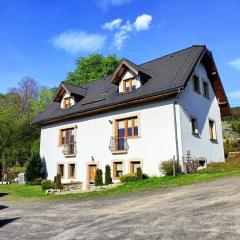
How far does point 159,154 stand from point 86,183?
7.42 m

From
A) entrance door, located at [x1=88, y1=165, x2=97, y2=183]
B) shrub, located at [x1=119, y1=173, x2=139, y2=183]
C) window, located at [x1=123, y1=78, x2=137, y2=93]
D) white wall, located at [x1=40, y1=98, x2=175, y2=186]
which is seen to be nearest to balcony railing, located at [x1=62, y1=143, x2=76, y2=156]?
white wall, located at [x1=40, y1=98, x2=175, y2=186]

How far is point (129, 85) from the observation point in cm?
2348

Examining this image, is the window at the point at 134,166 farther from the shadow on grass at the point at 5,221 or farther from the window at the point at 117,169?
the shadow on grass at the point at 5,221

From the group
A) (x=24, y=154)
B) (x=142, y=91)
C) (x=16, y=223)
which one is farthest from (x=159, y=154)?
(x=24, y=154)

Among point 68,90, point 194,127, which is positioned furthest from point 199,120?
point 68,90

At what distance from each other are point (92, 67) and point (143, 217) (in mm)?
43912

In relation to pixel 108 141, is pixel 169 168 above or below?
below

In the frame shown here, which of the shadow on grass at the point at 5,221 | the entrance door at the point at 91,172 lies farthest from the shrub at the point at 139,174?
the shadow on grass at the point at 5,221

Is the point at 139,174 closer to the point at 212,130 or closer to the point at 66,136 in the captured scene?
the point at 212,130

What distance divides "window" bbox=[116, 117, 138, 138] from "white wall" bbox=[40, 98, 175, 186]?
0.51 metres

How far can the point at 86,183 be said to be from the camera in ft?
80.3

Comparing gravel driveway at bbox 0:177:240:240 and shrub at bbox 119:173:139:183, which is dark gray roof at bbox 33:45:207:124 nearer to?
shrub at bbox 119:173:139:183

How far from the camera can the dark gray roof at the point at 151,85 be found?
68.3 feet

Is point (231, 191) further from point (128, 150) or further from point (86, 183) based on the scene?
point (86, 183)
